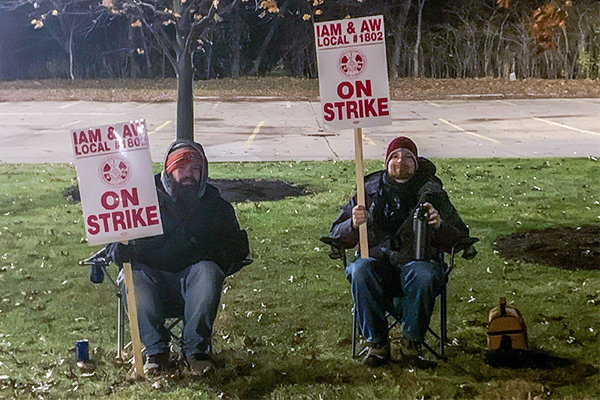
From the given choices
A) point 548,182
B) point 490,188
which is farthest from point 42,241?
point 548,182

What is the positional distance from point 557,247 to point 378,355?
3112 millimetres

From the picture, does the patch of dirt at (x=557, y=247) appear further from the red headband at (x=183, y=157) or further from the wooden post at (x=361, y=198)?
the red headband at (x=183, y=157)

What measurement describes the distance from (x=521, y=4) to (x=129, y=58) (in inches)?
566

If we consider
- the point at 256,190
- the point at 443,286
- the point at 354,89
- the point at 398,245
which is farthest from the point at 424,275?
the point at 256,190

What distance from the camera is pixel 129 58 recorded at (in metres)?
31.2

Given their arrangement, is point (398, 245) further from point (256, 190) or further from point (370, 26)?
point (256, 190)

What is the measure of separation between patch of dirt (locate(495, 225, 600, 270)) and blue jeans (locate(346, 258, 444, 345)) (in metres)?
2.51

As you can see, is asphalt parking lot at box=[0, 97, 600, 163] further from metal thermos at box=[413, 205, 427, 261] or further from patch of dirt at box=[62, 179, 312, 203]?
metal thermos at box=[413, 205, 427, 261]

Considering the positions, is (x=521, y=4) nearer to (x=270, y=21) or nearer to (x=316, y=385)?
(x=270, y=21)

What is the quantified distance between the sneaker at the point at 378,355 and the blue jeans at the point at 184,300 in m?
0.86

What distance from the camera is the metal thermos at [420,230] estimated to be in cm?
423

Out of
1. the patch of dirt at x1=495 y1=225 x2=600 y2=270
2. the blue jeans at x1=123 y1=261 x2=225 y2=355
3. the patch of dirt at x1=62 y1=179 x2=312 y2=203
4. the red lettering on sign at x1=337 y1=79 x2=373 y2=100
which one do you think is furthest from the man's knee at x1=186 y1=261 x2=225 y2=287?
the patch of dirt at x1=62 y1=179 x2=312 y2=203

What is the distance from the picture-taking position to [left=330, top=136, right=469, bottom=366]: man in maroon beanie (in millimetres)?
4281

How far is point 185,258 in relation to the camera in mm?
4359
